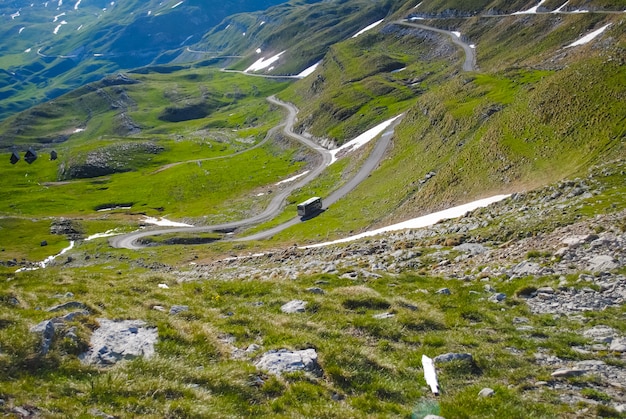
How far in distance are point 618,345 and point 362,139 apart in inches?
4711

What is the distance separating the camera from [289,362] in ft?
46.6

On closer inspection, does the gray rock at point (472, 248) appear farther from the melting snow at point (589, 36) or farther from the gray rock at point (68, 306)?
the melting snow at point (589, 36)

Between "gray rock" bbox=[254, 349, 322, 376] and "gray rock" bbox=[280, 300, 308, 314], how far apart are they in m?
5.01

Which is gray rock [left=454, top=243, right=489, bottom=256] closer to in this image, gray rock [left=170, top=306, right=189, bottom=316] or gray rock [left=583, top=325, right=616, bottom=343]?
gray rock [left=583, top=325, right=616, bottom=343]

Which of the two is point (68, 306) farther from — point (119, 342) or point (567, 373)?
point (567, 373)

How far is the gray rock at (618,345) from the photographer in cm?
1479

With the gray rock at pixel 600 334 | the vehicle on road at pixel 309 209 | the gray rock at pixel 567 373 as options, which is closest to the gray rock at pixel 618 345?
the gray rock at pixel 600 334

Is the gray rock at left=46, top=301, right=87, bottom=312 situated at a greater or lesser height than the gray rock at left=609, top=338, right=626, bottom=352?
greater

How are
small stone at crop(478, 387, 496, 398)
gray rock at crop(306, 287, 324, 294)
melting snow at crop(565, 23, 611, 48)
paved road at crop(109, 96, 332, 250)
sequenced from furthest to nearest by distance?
melting snow at crop(565, 23, 611, 48)
paved road at crop(109, 96, 332, 250)
gray rock at crop(306, 287, 324, 294)
small stone at crop(478, 387, 496, 398)

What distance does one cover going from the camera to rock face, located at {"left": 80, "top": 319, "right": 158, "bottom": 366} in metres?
13.6

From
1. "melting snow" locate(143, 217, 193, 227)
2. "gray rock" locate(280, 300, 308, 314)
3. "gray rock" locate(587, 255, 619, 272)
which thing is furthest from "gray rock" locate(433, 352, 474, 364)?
"melting snow" locate(143, 217, 193, 227)

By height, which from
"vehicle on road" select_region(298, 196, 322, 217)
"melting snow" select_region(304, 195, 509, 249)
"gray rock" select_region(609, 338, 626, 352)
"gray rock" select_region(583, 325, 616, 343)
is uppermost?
"gray rock" select_region(609, 338, 626, 352)

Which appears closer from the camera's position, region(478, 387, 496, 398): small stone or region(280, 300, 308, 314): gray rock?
region(478, 387, 496, 398): small stone

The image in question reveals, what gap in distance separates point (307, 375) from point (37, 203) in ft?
576
